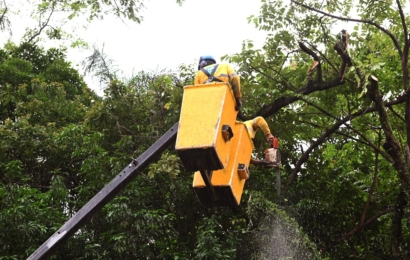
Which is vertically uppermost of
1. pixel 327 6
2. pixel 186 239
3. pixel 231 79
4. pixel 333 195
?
pixel 327 6

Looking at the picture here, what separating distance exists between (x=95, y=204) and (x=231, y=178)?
3.57ft

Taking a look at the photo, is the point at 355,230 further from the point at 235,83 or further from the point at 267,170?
the point at 235,83

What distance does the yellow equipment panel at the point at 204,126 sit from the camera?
456cm

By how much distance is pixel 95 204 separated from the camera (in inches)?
191

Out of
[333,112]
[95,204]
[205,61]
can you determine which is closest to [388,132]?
[333,112]

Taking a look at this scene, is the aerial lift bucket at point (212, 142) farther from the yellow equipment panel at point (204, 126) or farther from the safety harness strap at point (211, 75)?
the safety harness strap at point (211, 75)

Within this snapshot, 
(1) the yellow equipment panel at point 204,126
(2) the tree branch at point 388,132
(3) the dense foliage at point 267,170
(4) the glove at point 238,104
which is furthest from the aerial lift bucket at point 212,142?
(2) the tree branch at point 388,132

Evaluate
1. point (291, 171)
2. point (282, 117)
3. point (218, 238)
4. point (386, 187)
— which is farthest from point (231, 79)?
Answer: point (386, 187)

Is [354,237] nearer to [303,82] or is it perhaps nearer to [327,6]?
[303,82]

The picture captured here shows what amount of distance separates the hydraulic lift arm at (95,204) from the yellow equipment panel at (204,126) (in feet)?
0.90

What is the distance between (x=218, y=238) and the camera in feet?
27.2

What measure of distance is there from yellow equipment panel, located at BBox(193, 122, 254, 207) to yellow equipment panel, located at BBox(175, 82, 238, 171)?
0.92ft

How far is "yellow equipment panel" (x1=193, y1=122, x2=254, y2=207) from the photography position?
5.10m

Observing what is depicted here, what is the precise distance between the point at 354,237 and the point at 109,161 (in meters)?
4.02
